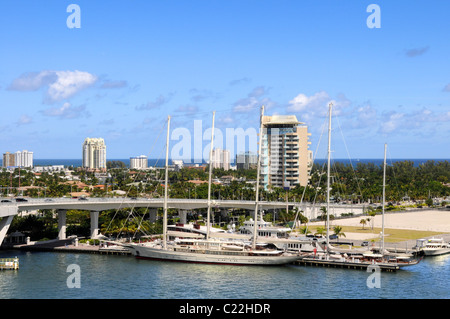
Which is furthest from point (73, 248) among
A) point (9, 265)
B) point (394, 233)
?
point (394, 233)

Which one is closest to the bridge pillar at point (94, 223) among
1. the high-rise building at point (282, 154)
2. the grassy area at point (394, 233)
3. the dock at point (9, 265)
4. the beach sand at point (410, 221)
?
the dock at point (9, 265)

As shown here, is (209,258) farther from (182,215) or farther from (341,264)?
(182,215)

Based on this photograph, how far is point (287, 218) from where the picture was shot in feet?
407

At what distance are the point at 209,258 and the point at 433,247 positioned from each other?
122 ft

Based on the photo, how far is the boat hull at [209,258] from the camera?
78.4m

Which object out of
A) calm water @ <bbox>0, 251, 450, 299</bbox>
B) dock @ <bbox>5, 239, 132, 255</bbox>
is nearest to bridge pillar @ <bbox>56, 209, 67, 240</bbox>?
dock @ <bbox>5, 239, 132, 255</bbox>

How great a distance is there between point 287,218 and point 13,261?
65876mm

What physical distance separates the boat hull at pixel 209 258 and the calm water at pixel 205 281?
120 centimetres

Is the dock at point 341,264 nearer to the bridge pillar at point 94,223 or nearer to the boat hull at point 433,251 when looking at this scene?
the boat hull at point 433,251

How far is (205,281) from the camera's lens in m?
67.6

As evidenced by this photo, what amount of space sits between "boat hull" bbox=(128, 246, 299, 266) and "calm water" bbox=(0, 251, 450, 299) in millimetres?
1196

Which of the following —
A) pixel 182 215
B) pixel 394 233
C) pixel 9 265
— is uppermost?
pixel 182 215
